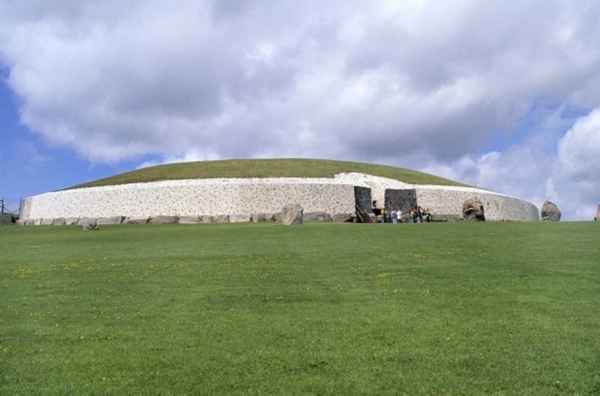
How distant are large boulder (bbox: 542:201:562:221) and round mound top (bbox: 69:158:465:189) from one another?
1334cm

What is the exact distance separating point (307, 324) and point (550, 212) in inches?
1674

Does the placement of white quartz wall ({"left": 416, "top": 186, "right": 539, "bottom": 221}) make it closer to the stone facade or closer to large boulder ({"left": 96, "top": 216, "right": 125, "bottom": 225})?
the stone facade

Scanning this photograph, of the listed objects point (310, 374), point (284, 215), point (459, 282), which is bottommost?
point (310, 374)

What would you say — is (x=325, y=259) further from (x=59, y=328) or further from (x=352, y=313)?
(x=59, y=328)

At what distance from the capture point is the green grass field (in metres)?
6.80

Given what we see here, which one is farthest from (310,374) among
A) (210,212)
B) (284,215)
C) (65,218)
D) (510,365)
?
(65,218)

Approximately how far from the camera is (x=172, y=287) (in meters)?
12.3

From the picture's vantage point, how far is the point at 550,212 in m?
46.6

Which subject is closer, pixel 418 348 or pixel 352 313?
pixel 418 348

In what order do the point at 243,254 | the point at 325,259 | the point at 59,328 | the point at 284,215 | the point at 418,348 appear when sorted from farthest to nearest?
the point at 284,215, the point at 243,254, the point at 325,259, the point at 59,328, the point at 418,348

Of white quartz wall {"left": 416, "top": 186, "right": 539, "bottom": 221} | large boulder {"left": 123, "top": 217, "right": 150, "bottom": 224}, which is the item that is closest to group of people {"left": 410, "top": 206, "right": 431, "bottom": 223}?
white quartz wall {"left": 416, "top": 186, "right": 539, "bottom": 221}

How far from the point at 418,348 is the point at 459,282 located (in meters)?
4.70

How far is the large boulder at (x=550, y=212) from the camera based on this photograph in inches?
1828

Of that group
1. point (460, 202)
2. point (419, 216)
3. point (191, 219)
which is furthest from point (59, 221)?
point (460, 202)
